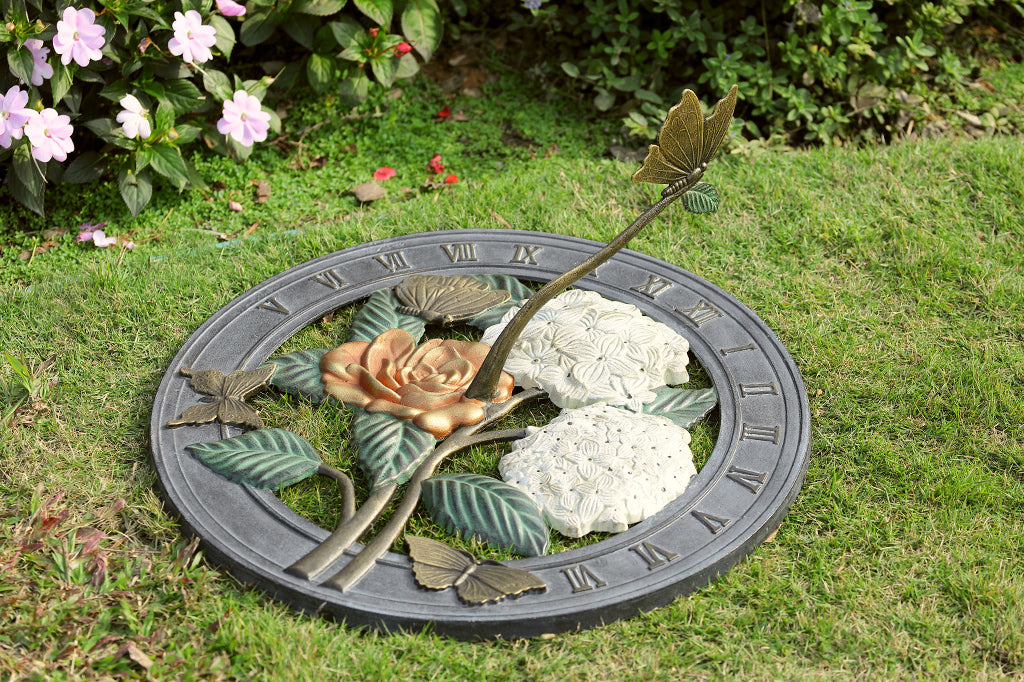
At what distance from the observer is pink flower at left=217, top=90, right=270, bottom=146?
3566mm

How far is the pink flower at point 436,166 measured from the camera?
13.5 feet

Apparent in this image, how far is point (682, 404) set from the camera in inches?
107

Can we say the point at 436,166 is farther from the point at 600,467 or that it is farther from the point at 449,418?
the point at 600,467

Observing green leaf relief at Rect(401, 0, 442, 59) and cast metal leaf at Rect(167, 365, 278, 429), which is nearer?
cast metal leaf at Rect(167, 365, 278, 429)

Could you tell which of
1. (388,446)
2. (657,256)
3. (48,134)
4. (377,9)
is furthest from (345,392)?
(377,9)

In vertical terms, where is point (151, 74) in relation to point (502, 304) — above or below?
above

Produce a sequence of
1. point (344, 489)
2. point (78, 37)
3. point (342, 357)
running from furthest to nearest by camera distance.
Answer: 1. point (78, 37)
2. point (342, 357)
3. point (344, 489)

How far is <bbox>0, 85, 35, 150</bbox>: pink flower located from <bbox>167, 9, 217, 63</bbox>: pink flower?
1.71ft

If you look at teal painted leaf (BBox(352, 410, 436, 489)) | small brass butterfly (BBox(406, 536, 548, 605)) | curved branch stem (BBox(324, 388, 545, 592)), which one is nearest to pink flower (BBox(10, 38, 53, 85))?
teal painted leaf (BBox(352, 410, 436, 489))

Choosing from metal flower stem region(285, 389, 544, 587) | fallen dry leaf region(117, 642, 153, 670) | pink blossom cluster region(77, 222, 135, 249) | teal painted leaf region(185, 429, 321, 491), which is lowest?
pink blossom cluster region(77, 222, 135, 249)

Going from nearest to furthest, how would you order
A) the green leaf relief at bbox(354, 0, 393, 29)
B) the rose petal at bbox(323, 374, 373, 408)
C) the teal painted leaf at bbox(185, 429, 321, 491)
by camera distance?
the teal painted leaf at bbox(185, 429, 321, 491)
the rose petal at bbox(323, 374, 373, 408)
the green leaf relief at bbox(354, 0, 393, 29)

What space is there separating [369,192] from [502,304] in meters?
1.14

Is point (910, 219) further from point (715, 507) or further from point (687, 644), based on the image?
point (687, 644)

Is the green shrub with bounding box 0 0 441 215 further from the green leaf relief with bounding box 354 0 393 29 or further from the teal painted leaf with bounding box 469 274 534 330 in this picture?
the teal painted leaf with bounding box 469 274 534 330
